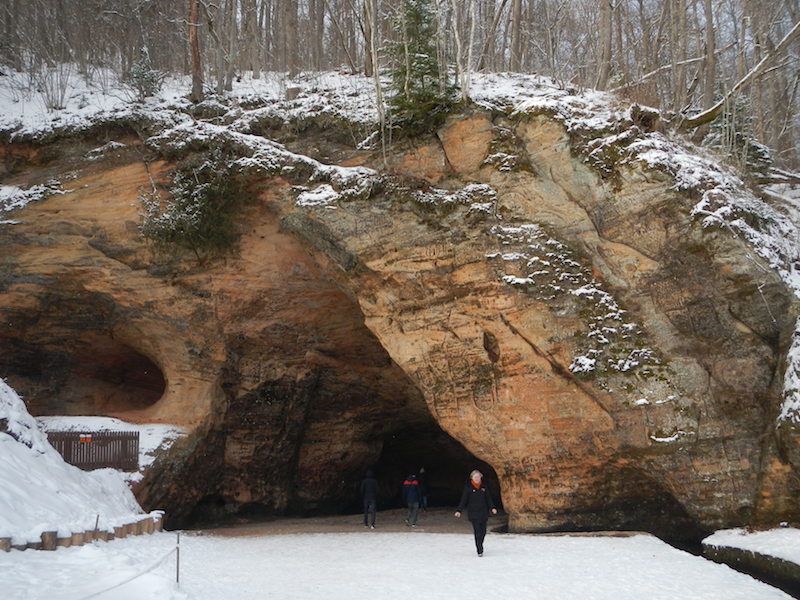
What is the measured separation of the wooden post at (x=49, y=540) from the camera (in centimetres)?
816

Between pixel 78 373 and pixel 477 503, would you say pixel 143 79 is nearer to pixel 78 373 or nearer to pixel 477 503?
pixel 78 373

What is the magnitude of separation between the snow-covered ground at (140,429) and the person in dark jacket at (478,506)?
8.72 m

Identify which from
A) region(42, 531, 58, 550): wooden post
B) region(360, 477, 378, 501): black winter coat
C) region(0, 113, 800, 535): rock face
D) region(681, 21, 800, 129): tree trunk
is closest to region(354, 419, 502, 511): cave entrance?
region(0, 113, 800, 535): rock face

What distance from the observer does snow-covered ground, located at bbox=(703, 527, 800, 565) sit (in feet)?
32.6

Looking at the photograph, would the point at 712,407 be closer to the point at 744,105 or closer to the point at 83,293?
the point at 744,105

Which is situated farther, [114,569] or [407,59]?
→ [407,59]

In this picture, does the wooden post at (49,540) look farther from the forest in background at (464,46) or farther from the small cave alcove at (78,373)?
the forest in background at (464,46)

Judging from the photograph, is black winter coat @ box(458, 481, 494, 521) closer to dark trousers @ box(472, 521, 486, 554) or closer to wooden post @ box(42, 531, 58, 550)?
dark trousers @ box(472, 521, 486, 554)

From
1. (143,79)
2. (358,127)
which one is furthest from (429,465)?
(143,79)

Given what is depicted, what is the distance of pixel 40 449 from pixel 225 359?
21.0 ft

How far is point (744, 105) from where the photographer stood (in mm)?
17938

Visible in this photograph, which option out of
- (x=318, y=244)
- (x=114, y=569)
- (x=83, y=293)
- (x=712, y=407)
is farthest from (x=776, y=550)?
(x=83, y=293)

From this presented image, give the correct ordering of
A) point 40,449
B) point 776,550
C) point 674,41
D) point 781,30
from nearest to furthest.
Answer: point 776,550 → point 40,449 → point 674,41 → point 781,30

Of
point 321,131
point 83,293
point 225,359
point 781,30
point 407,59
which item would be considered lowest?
point 225,359
